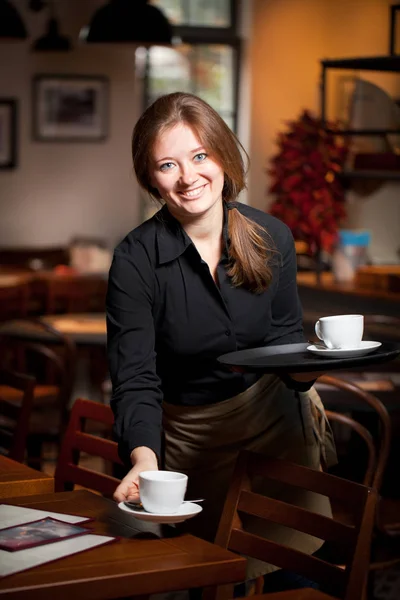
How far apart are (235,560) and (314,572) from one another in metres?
0.28

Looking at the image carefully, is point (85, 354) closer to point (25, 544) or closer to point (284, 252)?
point (284, 252)

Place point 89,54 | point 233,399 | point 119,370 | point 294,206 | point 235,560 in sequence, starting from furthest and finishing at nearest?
1. point 89,54
2. point 294,206
3. point 233,399
4. point 119,370
5. point 235,560

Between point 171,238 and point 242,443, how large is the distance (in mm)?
447

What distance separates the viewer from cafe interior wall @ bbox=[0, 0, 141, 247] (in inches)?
353

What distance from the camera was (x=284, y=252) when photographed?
231 cm

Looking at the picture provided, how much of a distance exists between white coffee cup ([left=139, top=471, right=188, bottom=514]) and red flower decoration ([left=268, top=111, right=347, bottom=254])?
3935 mm

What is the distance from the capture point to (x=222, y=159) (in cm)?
213

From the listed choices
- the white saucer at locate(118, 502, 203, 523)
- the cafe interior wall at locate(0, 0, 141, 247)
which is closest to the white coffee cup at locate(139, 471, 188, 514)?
the white saucer at locate(118, 502, 203, 523)

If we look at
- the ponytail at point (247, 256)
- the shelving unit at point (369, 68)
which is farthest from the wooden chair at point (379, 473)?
the shelving unit at point (369, 68)

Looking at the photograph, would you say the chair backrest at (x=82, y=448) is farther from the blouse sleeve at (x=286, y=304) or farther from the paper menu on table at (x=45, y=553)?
the paper menu on table at (x=45, y=553)

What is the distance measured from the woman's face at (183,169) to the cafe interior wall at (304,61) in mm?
4441

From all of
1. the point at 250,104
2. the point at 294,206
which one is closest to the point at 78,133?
the point at 250,104

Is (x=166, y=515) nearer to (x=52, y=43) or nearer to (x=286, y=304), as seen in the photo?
(x=286, y=304)

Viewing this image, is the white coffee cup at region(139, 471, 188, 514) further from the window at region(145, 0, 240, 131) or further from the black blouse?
the window at region(145, 0, 240, 131)
